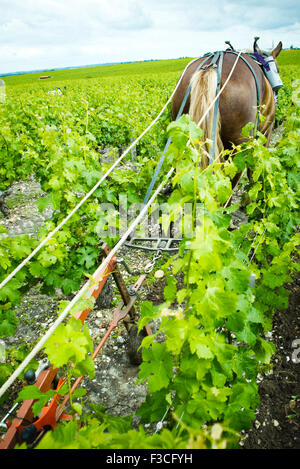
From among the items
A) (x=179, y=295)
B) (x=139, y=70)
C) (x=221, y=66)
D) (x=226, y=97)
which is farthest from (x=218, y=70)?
(x=139, y=70)

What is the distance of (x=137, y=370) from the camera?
2.69 metres

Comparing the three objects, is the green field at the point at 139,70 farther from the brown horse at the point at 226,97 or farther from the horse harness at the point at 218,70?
the brown horse at the point at 226,97

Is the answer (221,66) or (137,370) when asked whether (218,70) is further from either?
(137,370)

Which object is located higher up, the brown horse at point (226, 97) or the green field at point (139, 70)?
the green field at point (139, 70)

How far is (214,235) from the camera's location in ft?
3.83

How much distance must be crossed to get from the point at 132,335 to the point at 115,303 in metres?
0.99

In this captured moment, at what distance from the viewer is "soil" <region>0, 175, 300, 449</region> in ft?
6.88

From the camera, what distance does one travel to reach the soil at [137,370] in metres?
2.10

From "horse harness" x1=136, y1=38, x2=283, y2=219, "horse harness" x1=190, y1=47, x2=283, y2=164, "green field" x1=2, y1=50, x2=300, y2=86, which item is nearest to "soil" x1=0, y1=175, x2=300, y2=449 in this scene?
"horse harness" x1=136, y1=38, x2=283, y2=219

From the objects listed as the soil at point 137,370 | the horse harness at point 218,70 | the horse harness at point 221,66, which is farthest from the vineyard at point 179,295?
the horse harness at point 221,66

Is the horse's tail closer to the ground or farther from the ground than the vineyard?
farther from the ground

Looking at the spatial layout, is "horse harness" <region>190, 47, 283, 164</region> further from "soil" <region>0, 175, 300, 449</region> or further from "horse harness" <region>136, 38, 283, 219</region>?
"soil" <region>0, 175, 300, 449</region>

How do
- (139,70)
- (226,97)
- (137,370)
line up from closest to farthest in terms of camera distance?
(137,370)
(226,97)
(139,70)
